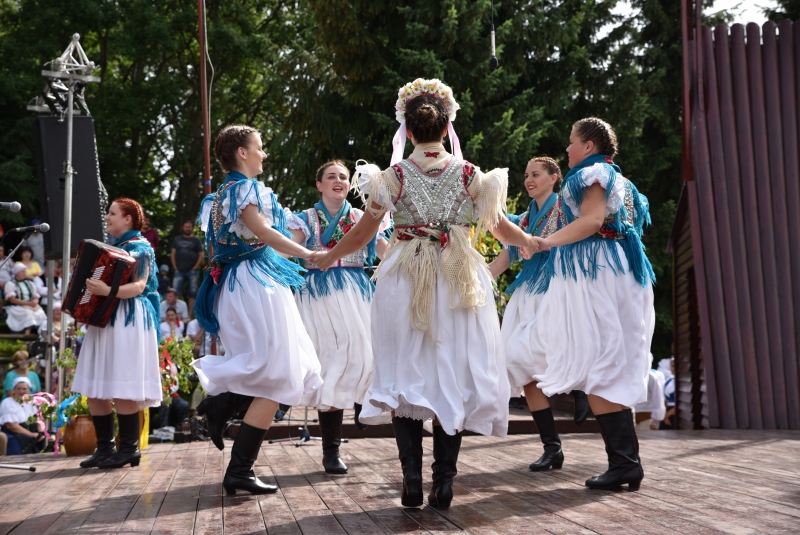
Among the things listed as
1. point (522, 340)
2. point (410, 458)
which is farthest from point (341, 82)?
point (410, 458)

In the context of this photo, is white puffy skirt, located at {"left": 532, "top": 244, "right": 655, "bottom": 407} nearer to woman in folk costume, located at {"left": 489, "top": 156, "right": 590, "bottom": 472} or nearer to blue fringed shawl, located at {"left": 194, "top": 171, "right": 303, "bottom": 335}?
woman in folk costume, located at {"left": 489, "top": 156, "right": 590, "bottom": 472}

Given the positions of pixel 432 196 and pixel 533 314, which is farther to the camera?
pixel 533 314

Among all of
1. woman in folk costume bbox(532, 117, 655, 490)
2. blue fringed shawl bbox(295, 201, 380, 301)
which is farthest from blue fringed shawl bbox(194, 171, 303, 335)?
woman in folk costume bbox(532, 117, 655, 490)

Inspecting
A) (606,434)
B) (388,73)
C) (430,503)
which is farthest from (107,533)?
(388,73)

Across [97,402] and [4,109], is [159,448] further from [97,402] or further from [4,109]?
[4,109]

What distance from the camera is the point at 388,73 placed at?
1692 cm

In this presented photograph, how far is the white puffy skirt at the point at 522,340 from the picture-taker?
225 inches

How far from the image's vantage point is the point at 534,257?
6016 millimetres

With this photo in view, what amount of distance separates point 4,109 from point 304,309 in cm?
1793

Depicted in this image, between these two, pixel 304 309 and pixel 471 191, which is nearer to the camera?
pixel 471 191

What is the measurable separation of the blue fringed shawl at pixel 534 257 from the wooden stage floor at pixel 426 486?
43.9 inches

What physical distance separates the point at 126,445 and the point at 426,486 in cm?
244

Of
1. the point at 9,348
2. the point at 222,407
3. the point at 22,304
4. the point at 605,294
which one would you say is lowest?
the point at 222,407

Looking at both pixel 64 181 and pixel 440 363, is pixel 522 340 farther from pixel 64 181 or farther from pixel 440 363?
pixel 64 181
